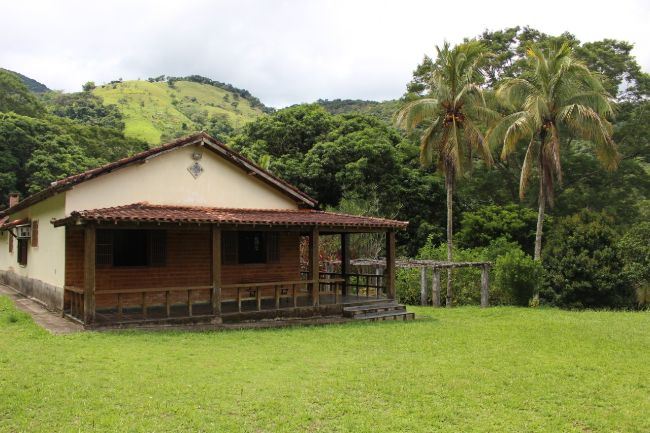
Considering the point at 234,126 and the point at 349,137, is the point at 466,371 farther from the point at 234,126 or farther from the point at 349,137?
the point at 234,126

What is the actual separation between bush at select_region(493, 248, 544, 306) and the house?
257 inches

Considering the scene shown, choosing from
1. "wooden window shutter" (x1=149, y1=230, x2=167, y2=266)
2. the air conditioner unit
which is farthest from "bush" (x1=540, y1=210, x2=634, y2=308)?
the air conditioner unit

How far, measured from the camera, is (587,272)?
21.5 m

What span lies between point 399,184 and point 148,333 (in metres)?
21.1

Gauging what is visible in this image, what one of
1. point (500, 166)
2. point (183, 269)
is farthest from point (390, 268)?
point (500, 166)

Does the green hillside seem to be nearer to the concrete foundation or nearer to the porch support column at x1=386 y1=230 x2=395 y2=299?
the concrete foundation

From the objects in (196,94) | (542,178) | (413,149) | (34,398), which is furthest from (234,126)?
(34,398)

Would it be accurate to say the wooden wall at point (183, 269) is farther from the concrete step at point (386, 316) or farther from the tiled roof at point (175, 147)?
the concrete step at point (386, 316)

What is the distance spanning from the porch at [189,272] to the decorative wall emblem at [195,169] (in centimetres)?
168

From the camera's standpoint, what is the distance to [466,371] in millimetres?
9430

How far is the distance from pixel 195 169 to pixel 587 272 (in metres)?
15.5

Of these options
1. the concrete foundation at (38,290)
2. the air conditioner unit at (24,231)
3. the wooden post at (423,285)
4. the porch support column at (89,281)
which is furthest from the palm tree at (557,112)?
the air conditioner unit at (24,231)

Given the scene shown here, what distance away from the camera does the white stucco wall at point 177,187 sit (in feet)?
49.1

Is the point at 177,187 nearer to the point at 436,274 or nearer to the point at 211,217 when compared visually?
the point at 211,217
